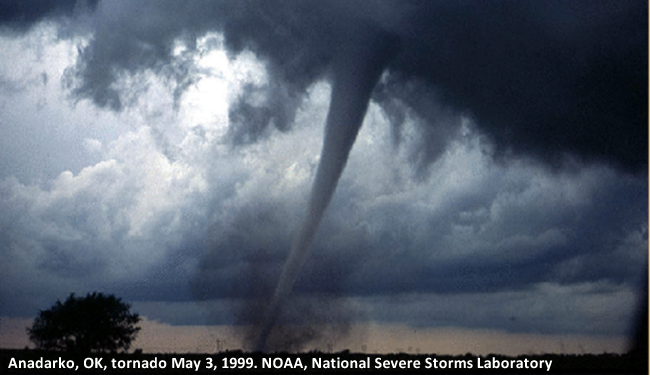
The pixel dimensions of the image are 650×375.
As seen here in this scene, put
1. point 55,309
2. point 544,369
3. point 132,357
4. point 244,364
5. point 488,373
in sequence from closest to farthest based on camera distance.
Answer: point 488,373 < point 544,369 < point 244,364 < point 132,357 < point 55,309

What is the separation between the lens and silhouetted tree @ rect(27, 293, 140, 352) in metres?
90.9

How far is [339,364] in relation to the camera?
258 ft

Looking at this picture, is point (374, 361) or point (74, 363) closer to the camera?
point (74, 363)

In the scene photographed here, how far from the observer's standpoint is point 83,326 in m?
91.7

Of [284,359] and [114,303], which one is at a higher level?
[114,303]

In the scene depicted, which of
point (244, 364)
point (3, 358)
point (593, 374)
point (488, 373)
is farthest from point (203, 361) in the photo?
point (593, 374)

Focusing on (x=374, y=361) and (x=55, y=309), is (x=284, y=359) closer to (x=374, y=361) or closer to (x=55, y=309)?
(x=374, y=361)

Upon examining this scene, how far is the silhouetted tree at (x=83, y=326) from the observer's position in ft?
298

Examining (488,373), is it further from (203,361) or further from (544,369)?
(203,361)

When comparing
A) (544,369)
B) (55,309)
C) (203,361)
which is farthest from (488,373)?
(55,309)

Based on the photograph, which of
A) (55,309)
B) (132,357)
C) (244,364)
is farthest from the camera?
(55,309)

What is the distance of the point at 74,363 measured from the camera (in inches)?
2923

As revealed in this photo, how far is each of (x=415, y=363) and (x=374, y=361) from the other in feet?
15.6

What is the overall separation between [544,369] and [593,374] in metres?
4.89
